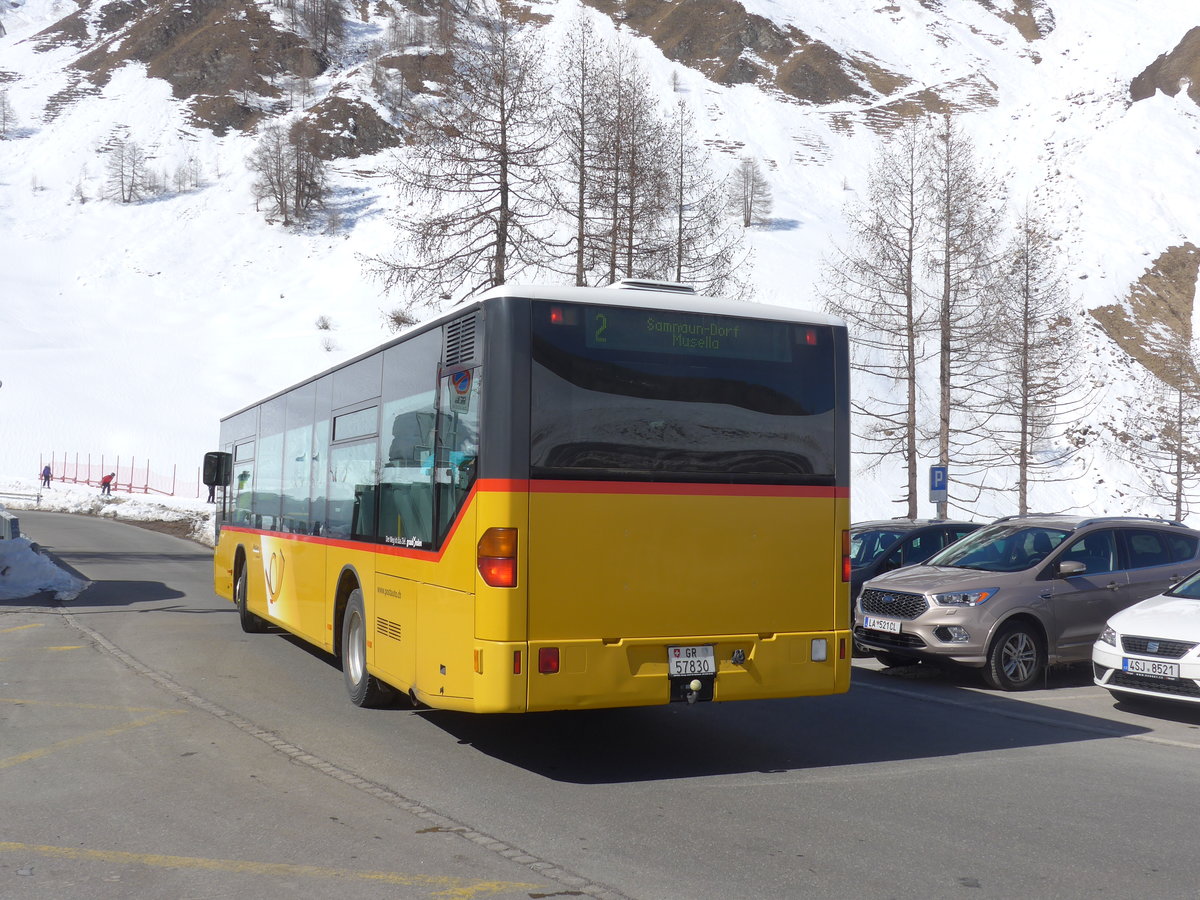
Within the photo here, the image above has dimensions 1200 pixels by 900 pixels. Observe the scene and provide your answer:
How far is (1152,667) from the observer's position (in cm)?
969

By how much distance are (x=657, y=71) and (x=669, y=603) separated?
440ft

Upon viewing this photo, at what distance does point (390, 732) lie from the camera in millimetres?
8586

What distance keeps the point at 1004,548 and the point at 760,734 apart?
4710 mm

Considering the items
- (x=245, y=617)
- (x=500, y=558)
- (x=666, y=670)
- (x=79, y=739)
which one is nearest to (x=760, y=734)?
(x=666, y=670)

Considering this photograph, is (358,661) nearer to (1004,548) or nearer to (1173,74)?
(1004,548)

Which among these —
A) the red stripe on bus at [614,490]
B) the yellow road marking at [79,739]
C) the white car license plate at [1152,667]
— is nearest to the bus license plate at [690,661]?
the red stripe on bus at [614,490]

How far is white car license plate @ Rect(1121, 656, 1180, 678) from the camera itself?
9523mm

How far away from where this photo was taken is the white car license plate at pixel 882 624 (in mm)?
11531

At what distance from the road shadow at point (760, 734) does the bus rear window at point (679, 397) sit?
1.92 meters

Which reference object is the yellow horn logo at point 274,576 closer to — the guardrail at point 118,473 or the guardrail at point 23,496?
the guardrail at point 23,496

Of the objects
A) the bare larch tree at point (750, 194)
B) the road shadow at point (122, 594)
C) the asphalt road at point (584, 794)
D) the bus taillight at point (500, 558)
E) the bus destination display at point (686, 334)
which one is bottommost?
the asphalt road at point (584, 794)

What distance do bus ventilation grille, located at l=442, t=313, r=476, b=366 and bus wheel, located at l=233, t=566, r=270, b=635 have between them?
7793 millimetres

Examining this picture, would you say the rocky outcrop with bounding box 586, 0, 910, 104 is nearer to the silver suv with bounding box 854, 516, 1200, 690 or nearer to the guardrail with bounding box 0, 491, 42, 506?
the guardrail with bounding box 0, 491, 42, 506

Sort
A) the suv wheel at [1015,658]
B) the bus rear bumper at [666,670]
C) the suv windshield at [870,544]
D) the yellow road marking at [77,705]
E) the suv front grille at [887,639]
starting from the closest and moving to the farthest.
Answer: the bus rear bumper at [666,670], the yellow road marking at [77,705], the suv wheel at [1015,658], the suv front grille at [887,639], the suv windshield at [870,544]
